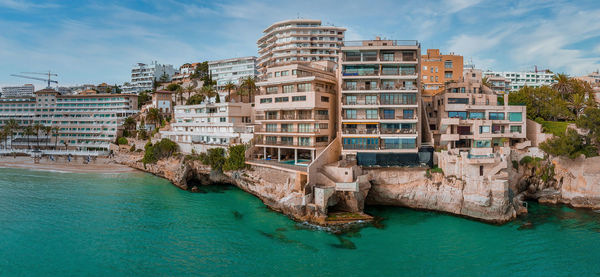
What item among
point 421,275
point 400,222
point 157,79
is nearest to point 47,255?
point 421,275

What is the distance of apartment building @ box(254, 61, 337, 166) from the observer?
47312 mm

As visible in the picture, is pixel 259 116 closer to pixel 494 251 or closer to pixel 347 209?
pixel 347 209

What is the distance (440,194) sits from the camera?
40188mm

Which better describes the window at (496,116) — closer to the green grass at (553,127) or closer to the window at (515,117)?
the window at (515,117)

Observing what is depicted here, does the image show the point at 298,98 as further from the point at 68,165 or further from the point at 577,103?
the point at 68,165

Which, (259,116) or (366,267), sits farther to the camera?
(259,116)

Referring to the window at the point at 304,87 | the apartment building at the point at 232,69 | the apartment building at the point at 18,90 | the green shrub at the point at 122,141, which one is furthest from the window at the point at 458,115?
the apartment building at the point at 18,90

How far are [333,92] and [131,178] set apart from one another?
40.8 meters

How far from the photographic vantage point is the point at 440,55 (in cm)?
6594

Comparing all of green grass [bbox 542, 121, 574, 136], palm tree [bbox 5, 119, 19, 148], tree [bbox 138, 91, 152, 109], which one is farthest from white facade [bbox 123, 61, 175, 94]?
green grass [bbox 542, 121, 574, 136]

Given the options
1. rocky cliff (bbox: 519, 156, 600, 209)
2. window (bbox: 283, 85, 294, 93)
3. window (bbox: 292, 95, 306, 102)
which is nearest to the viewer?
rocky cliff (bbox: 519, 156, 600, 209)

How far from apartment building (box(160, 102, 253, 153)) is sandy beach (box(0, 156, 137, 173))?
1395 centimetres

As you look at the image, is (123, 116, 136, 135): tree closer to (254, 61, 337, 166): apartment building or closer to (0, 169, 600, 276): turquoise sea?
(0, 169, 600, 276): turquoise sea

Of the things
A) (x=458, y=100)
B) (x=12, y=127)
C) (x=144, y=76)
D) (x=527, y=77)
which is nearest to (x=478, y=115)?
(x=458, y=100)
